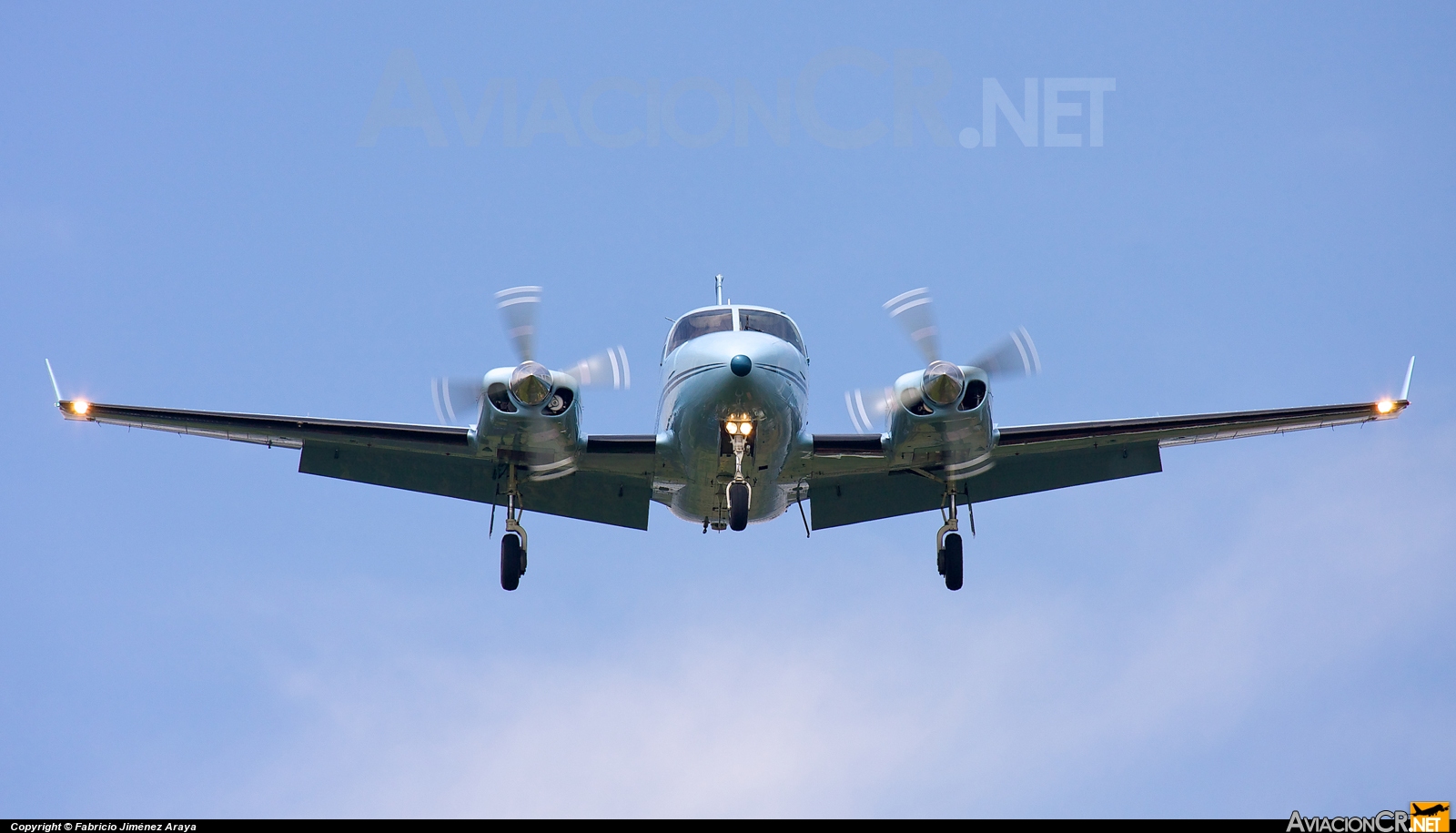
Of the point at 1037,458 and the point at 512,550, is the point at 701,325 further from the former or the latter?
the point at 1037,458

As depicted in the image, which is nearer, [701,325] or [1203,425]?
[701,325]

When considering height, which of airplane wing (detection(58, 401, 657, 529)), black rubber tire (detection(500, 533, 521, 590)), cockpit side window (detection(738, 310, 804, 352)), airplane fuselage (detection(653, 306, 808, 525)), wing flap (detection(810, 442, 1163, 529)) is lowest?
black rubber tire (detection(500, 533, 521, 590))

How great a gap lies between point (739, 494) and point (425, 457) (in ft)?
18.4

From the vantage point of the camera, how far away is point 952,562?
1994cm

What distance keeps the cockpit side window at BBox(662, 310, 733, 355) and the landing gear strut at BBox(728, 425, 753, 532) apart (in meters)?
1.59

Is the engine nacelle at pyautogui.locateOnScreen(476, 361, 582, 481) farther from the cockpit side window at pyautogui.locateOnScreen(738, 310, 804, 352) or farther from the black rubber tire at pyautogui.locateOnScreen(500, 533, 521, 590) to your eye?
the cockpit side window at pyautogui.locateOnScreen(738, 310, 804, 352)

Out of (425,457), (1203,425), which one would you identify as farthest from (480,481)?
(1203,425)

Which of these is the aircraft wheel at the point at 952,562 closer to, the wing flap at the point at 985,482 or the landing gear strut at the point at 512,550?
the wing flap at the point at 985,482

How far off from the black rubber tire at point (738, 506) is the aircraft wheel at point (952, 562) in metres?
3.91

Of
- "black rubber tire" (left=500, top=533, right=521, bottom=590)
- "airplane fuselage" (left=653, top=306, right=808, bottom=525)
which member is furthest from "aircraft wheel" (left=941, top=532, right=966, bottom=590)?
"black rubber tire" (left=500, top=533, right=521, bottom=590)

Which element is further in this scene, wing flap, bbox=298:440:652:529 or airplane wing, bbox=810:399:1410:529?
wing flap, bbox=298:440:652:529

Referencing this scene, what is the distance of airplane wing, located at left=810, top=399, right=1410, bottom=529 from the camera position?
779 inches

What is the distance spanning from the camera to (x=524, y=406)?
17578 mm
